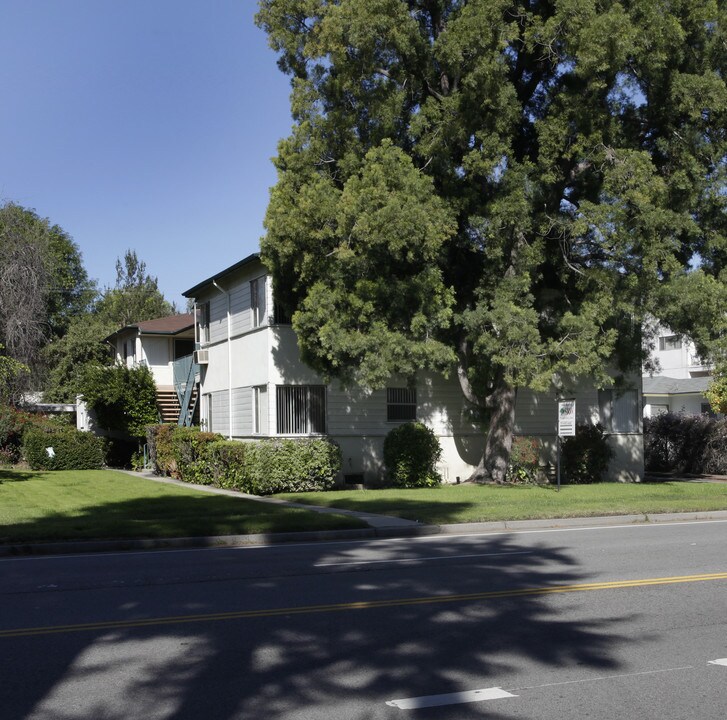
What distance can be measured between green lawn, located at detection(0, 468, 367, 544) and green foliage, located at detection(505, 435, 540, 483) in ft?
28.6

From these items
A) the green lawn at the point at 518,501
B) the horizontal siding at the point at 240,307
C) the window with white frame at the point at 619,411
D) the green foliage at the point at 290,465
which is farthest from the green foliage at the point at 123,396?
the window with white frame at the point at 619,411

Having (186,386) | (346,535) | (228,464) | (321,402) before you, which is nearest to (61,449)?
(186,386)

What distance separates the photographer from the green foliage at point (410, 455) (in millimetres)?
24422

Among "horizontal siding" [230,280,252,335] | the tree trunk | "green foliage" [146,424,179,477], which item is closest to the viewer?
the tree trunk

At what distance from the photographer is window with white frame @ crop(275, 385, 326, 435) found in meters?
25.0

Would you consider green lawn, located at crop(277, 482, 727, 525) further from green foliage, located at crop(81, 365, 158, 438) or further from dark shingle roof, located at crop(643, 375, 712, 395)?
dark shingle roof, located at crop(643, 375, 712, 395)

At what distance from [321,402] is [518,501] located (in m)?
7.63

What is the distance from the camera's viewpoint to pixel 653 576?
33.9 feet

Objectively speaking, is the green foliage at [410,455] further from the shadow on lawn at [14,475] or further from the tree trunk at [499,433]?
the shadow on lawn at [14,475]

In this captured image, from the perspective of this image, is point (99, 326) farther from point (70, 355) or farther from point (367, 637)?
point (367, 637)

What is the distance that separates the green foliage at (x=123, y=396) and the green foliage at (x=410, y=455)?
11735mm

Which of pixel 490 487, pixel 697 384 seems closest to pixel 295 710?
pixel 490 487

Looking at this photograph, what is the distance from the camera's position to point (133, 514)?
1722 cm

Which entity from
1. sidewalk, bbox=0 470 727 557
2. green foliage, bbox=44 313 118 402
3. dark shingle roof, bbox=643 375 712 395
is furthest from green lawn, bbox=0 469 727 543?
green foliage, bbox=44 313 118 402
